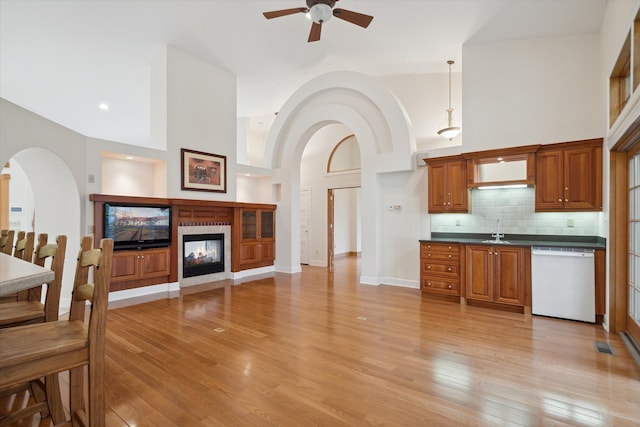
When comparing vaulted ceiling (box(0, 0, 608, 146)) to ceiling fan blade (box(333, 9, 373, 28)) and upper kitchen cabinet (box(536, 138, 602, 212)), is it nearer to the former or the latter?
ceiling fan blade (box(333, 9, 373, 28))

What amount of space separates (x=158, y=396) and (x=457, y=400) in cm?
219

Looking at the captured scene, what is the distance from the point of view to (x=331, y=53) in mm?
6562

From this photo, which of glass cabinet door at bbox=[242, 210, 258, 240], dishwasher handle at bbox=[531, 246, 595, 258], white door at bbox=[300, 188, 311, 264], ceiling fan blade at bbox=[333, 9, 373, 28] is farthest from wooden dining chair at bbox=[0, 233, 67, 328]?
white door at bbox=[300, 188, 311, 264]

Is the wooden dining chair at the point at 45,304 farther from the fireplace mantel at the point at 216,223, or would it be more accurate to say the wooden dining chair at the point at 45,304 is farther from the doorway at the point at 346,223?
the doorway at the point at 346,223

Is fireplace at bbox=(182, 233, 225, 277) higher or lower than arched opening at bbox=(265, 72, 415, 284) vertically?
lower

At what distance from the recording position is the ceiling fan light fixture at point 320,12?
141 inches

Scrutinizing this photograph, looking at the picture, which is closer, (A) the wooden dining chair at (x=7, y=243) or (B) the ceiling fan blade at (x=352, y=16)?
(A) the wooden dining chair at (x=7, y=243)

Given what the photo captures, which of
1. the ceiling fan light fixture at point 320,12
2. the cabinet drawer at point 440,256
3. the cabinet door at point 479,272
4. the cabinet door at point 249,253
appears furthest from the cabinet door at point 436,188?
the cabinet door at point 249,253

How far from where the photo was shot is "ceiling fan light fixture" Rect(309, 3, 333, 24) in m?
3.59

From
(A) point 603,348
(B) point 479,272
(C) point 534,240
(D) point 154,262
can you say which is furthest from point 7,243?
(C) point 534,240

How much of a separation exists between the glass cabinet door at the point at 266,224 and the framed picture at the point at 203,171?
116 cm

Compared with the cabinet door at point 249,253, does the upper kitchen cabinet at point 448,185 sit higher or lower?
higher

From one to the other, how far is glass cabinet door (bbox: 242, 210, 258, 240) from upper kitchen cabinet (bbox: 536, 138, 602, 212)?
17.9 ft

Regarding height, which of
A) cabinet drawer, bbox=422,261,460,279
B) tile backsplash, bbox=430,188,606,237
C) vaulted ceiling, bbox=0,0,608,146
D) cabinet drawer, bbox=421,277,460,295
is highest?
vaulted ceiling, bbox=0,0,608,146
